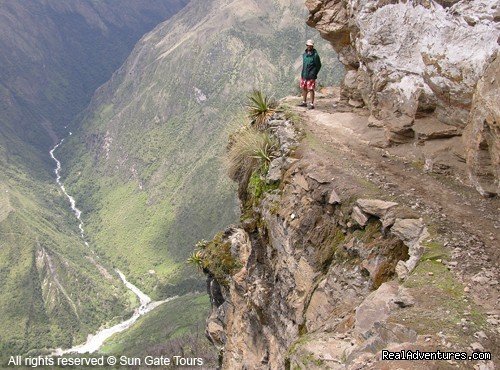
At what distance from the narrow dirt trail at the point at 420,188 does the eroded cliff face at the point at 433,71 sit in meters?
0.47

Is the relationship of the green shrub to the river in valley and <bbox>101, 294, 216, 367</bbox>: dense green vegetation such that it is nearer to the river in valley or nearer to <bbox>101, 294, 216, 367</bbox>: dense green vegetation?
<bbox>101, 294, 216, 367</bbox>: dense green vegetation

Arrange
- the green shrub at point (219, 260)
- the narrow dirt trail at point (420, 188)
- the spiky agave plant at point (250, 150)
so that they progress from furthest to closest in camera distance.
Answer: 1. the green shrub at point (219, 260)
2. the spiky agave plant at point (250, 150)
3. the narrow dirt trail at point (420, 188)

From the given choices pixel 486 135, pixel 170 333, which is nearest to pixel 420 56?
pixel 486 135

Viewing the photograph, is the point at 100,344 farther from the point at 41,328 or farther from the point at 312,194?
the point at 312,194

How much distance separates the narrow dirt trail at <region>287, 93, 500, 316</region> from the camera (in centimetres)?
851

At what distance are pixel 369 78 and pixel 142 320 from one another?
137900 millimetres

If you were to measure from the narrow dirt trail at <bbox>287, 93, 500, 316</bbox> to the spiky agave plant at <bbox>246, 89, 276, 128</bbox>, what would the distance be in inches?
44.8

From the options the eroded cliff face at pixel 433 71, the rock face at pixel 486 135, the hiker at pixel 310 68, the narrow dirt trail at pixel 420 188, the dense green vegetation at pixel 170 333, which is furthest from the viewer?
the dense green vegetation at pixel 170 333

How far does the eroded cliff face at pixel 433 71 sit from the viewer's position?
1033cm

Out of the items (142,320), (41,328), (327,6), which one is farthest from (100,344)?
(327,6)

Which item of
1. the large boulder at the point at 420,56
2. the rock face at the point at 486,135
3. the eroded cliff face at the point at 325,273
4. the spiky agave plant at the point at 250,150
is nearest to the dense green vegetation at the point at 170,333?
the eroded cliff face at the point at 325,273

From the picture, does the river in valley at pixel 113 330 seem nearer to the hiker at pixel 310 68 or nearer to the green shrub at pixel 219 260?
the green shrub at pixel 219 260

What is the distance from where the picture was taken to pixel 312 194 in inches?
490

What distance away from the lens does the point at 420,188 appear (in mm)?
11250
